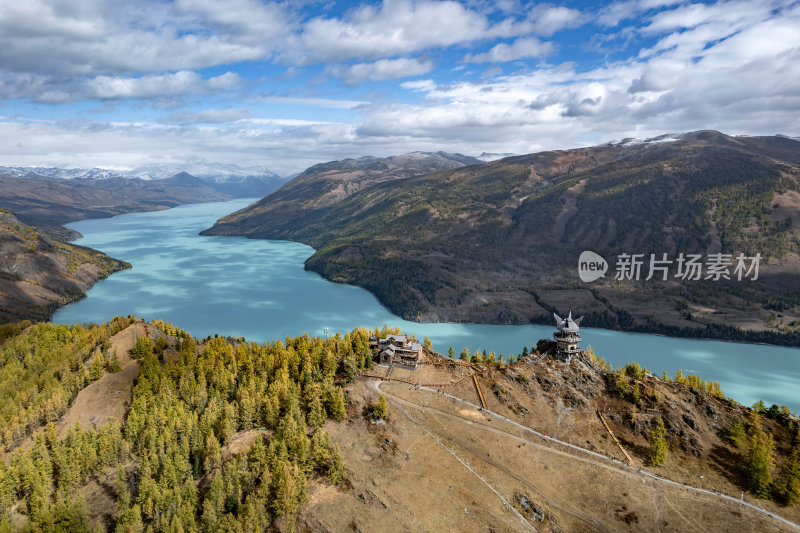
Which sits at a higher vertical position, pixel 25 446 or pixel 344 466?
pixel 344 466

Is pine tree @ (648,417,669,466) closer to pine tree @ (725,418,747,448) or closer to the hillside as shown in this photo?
the hillside

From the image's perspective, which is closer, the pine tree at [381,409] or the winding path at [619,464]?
the winding path at [619,464]

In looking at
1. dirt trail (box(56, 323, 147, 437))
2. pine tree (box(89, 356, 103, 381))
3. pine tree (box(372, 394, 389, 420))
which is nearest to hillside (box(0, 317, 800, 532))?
dirt trail (box(56, 323, 147, 437))

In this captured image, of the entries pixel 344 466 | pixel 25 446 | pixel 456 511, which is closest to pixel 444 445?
pixel 456 511

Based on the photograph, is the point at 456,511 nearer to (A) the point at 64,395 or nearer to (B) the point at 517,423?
(B) the point at 517,423

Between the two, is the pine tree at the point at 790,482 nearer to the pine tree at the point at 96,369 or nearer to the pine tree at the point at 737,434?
the pine tree at the point at 737,434

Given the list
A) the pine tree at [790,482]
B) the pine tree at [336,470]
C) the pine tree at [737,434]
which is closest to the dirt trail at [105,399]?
the pine tree at [336,470]
